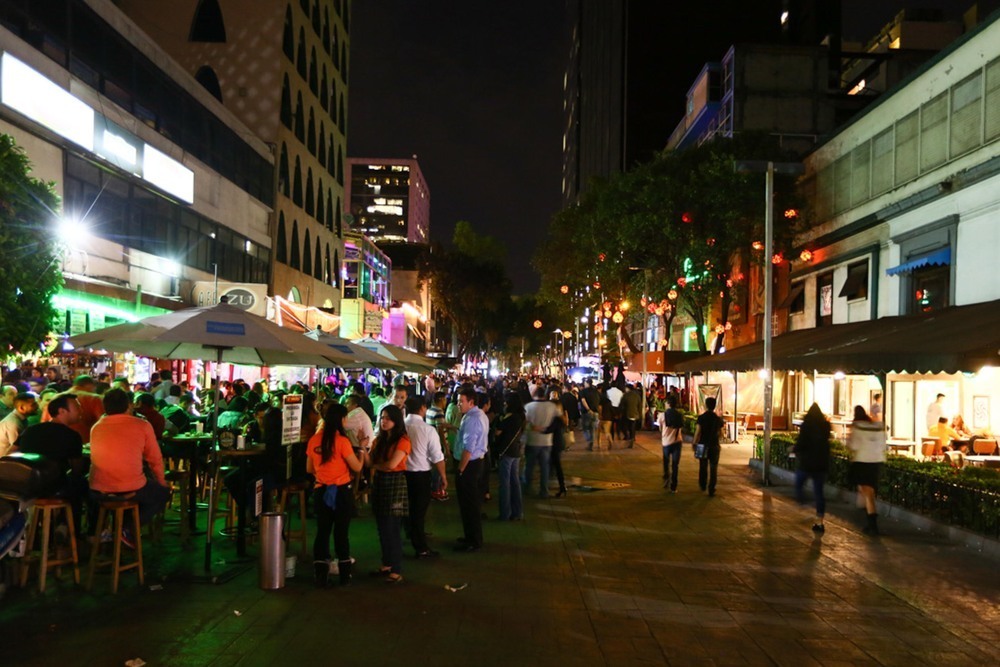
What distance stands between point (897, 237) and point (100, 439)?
748 inches

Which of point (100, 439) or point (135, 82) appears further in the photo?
point (135, 82)

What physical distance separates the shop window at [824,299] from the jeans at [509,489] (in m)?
16.5

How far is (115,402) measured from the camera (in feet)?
25.5

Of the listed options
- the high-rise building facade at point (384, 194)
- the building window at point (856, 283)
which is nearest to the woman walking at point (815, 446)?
the building window at point (856, 283)

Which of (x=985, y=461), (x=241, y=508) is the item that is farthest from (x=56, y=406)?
(x=985, y=461)

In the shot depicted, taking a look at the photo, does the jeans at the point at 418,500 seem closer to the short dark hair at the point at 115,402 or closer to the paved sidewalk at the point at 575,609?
the paved sidewalk at the point at 575,609

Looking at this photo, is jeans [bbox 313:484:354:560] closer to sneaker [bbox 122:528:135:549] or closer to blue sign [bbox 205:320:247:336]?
blue sign [bbox 205:320:247:336]

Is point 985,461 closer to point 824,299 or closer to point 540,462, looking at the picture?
point 540,462

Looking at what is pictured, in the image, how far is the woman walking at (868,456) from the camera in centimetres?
1142

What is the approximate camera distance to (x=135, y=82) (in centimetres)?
2106

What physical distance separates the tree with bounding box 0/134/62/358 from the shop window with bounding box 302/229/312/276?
28.2m

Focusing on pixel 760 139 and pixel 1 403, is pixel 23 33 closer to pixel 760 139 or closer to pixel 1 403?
pixel 1 403

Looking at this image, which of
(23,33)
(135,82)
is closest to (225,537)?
(23,33)

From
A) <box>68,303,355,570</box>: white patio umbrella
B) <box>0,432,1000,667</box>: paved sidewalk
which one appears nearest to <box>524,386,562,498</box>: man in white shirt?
<box>0,432,1000,667</box>: paved sidewalk
